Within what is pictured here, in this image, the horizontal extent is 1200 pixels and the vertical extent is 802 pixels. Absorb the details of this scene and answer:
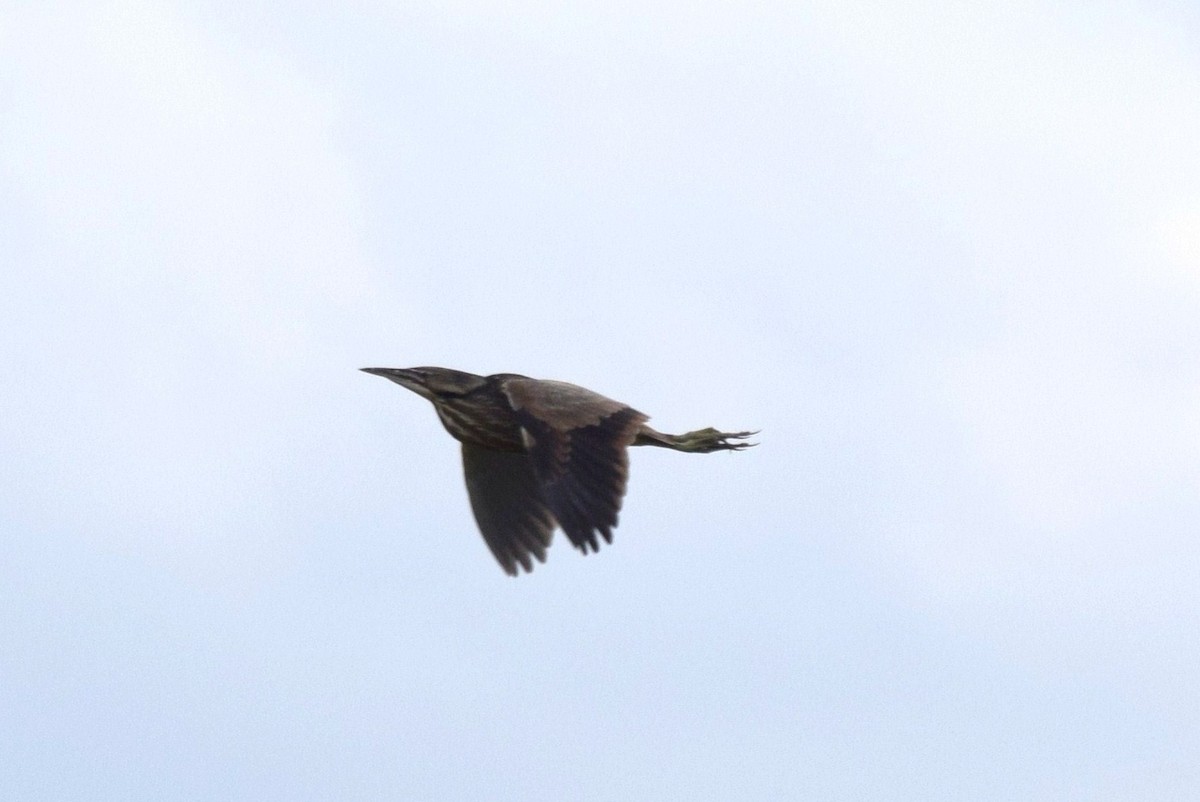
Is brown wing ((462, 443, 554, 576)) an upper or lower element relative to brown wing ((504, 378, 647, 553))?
upper

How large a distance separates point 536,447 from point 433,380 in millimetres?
2426

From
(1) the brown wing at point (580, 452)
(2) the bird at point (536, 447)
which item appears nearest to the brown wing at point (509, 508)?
(2) the bird at point (536, 447)

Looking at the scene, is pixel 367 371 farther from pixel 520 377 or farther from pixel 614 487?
pixel 614 487

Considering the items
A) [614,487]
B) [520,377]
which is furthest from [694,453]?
[614,487]

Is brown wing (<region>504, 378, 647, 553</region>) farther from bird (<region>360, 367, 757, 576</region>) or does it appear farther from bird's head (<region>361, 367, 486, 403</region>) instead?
bird's head (<region>361, 367, 486, 403</region>)

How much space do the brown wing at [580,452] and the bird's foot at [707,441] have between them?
981 millimetres

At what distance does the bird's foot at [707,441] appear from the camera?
623 inches

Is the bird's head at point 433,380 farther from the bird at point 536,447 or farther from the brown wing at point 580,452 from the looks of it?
the brown wing at point 580,452

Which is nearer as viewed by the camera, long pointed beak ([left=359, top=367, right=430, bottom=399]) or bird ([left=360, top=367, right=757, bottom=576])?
bird ([left=360, top=367, right=757, bottom=576])

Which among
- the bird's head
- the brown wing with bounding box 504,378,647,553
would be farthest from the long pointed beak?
the brown wing with bounding box 504,378,647,553

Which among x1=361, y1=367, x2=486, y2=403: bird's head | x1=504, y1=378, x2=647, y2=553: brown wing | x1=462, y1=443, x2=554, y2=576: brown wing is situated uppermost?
x1=361, y1=367, x2=486, y2=403: bird's head

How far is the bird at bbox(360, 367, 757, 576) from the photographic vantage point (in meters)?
13.6

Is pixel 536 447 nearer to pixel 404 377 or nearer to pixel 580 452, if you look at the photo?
pixel 580 452

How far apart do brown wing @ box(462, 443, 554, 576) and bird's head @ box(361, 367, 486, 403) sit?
55 cm
